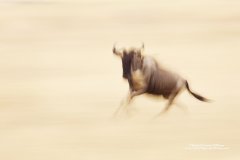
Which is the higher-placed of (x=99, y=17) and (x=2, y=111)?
(x=99, y=17)

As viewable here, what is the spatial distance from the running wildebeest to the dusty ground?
2cm

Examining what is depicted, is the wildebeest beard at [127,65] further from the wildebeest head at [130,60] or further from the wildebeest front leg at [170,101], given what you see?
the wildebeest front leg at [170,101]

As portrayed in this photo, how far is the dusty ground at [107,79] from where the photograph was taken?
103 cm

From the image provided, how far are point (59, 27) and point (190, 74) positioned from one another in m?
0.33

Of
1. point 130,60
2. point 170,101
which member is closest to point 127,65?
point 130,60

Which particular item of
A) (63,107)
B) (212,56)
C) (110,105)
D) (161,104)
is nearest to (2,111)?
(63,107)

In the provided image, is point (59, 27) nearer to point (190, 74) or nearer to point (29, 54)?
point (29, 54)

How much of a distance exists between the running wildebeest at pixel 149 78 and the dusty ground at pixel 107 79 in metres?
0.02

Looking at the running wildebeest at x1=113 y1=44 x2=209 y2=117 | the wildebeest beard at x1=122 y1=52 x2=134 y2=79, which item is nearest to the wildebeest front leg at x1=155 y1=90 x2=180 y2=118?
the running wildebeest at x1=113 y1=44 x2=209 y2=117

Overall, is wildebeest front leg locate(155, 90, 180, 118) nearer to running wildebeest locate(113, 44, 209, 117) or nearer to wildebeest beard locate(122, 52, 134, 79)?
running wildebeest locate(113, 44, 209, 117)

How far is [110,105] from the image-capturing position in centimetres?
108

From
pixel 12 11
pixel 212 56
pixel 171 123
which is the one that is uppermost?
pixel 12 11

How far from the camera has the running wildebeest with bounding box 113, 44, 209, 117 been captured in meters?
1.06

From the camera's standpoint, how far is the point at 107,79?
1.11 meters
